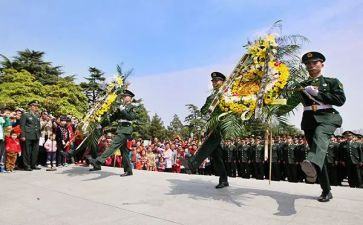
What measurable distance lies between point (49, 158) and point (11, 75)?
27.4 m

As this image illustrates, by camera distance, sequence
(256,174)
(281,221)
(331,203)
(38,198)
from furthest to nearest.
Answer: (256,174) → (38,198) → (331,203) → (281,221)

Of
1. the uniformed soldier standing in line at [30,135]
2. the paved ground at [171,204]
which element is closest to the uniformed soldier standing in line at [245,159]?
the paved ground at [171,204]

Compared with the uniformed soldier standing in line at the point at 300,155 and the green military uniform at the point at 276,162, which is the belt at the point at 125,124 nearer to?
the uniformed soldier standing in line at the point at 300,155

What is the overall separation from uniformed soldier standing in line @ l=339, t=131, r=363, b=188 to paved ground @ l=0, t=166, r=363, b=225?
19.8ft

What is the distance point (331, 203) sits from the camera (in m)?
4.87

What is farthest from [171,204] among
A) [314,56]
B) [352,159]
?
[352,159]

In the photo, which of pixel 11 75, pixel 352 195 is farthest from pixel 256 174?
pixel 11 75

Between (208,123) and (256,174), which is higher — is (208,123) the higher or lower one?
the higher one

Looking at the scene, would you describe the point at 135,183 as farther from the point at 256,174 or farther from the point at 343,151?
the point at 256,174

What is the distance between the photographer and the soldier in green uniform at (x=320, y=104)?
4637mm

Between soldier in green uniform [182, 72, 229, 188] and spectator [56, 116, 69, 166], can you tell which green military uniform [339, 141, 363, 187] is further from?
spectator [56, 116, 69, 166]

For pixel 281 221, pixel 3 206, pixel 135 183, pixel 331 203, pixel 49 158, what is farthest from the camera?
pixel 49 158

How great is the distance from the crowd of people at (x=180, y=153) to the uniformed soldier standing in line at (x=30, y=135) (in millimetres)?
106

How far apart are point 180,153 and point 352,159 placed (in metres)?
7.78
